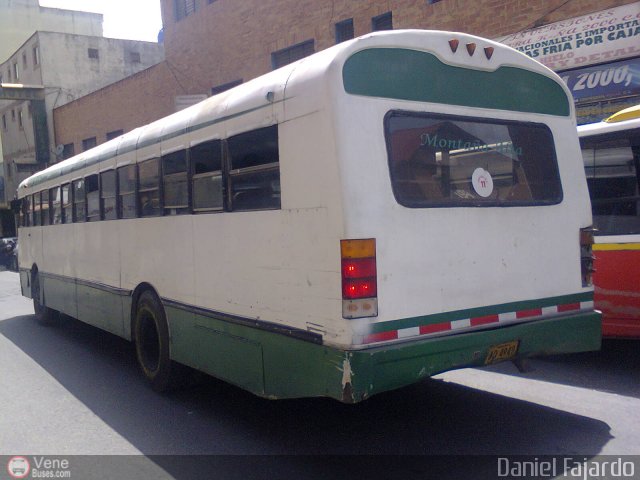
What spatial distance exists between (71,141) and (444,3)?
2446 cm

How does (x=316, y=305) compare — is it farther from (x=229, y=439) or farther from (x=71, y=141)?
(x=71, y=141)

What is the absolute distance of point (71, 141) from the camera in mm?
32562

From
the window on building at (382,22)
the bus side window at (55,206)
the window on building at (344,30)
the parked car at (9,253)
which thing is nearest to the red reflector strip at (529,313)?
the bus side window at (55,206)

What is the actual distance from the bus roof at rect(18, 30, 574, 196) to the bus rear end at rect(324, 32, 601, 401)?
1cm

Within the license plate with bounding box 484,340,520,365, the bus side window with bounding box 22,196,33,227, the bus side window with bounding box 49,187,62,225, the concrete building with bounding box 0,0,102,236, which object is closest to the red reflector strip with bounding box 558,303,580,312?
the license plate with bounding box 484,340,520,365

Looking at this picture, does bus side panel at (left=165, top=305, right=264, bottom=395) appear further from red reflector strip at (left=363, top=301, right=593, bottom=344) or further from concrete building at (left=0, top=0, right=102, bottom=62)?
concrete building at (left=0, top=0, right=102, bottom=62)

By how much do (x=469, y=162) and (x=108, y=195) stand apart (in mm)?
4899

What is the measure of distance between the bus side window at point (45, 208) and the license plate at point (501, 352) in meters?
8.53

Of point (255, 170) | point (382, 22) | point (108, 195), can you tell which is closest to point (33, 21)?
point (382, 22)

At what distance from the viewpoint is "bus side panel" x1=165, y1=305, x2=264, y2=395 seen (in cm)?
503

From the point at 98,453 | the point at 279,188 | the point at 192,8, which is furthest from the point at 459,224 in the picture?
the point at 192,8

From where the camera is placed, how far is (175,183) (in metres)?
Result: 6.34

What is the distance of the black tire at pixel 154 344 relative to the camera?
659 centimetres

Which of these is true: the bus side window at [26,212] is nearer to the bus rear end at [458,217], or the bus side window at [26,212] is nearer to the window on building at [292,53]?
the window on building at [292,53]
